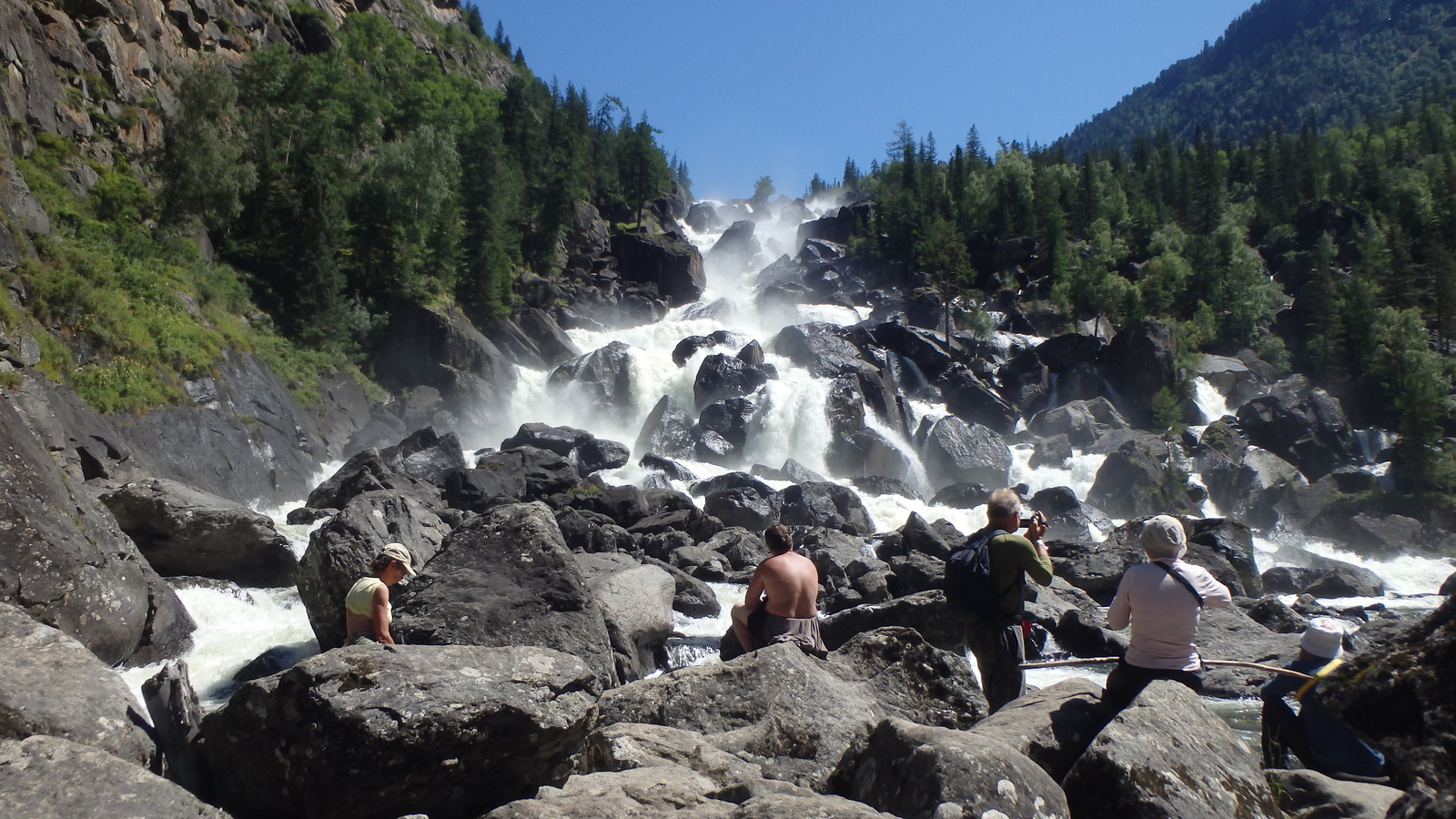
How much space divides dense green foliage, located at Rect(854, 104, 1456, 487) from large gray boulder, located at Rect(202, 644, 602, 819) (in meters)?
52.7

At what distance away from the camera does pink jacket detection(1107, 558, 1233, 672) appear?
18.7 feet

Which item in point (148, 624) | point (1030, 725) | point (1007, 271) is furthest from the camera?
point (1007, 271)

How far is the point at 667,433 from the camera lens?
119 feet

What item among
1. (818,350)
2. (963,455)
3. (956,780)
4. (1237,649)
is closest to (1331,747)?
(956,780)

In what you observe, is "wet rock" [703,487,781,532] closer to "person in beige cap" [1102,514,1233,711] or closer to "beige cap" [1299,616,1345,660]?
"beige cap" [1299,616,1345,660]

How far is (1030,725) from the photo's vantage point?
5.45m

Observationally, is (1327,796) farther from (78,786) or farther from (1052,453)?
(1052,453)

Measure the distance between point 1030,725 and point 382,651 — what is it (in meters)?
4.26

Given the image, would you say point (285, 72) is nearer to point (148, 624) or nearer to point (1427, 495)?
point (148, 624)

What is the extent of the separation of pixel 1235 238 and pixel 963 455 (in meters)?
52.3

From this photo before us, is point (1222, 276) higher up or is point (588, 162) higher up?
point (588, 162)

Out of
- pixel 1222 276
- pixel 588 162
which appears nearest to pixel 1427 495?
pixel 1222 276

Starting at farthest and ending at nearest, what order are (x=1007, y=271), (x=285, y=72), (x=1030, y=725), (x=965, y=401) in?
(x=1007, y=271)
(x=965, y=401)
(x=285, y=72)
(x=1030, y=725)

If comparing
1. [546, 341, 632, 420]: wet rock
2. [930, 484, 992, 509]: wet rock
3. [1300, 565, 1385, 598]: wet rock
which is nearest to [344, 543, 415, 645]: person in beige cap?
[1300, 565, 1385, 598]: wet rock
